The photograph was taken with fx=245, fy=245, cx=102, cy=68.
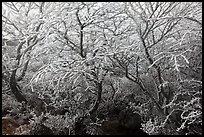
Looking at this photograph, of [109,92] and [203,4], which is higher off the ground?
[203,4]

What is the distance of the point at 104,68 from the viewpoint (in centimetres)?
525

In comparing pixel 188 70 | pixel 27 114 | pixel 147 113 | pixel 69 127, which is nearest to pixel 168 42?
pixel 188 70

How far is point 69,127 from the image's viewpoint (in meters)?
5.24

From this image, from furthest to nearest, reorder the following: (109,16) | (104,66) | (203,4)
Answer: (109,16) → (104,66) → (203,4)

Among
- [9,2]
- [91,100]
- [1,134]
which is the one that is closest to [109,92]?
[91,100]

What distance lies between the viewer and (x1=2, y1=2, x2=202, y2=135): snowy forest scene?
4898mm

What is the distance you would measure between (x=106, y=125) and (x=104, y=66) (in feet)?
5.84

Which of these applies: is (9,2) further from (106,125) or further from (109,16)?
(106,125)

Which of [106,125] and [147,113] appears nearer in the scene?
[147,113]

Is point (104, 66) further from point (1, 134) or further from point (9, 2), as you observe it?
point (9, 2)

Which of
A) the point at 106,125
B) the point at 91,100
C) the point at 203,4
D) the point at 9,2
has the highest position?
the point at 9,2

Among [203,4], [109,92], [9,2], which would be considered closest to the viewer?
[203,4]

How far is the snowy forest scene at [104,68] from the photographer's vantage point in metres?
4.90

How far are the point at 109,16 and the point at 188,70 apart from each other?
2.16 m
